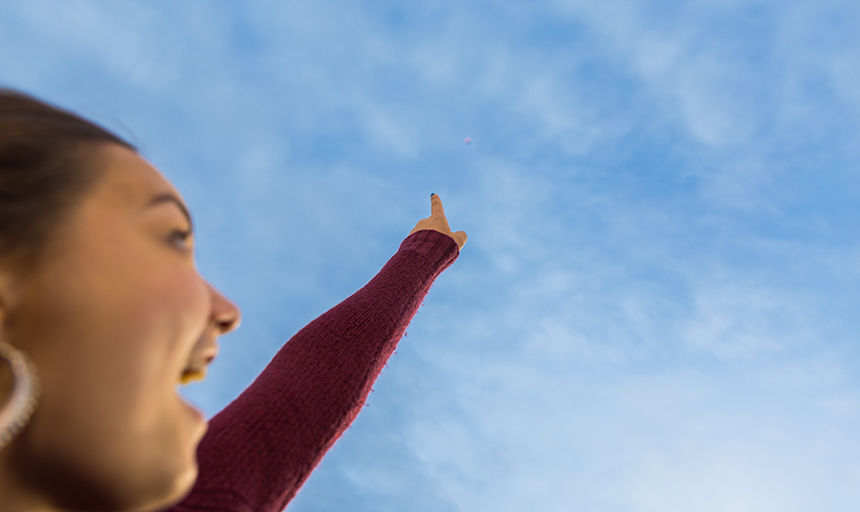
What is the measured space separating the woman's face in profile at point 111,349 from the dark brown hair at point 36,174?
0.02m

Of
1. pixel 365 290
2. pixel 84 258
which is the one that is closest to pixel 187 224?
pixel 84 258

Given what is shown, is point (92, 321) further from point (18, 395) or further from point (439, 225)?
point (439, 225)

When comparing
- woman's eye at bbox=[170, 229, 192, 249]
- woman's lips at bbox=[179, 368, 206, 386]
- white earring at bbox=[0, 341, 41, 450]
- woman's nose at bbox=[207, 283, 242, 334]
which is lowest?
white earring at bbox=[0, 341, 41, 450]

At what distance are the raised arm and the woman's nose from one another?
34cm

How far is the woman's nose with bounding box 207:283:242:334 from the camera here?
778 millimetres

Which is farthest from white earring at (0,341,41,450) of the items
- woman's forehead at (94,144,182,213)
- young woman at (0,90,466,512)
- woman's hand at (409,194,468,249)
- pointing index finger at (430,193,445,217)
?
pointing index finger at (430,193,445,217)

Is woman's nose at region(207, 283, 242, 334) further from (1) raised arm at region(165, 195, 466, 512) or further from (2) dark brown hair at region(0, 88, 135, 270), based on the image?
(1) raised arm at region(165, 195, 466, 512)

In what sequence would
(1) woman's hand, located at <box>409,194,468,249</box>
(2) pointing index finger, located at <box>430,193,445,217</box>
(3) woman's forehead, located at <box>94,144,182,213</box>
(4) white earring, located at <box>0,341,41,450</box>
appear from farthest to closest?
(2) pointing index finger, located at <box>430,193,445,217</box> → (1) woman's hand, located at <box>409,194,468,249</box> → (3) woman's forehead, located at <box>94,144,182,213</box> → (4) white earring, located at <box>0,341,41,450</box>

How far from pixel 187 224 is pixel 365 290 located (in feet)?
2.32

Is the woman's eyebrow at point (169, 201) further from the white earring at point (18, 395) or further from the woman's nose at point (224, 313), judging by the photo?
the white earring at point (18, 395)

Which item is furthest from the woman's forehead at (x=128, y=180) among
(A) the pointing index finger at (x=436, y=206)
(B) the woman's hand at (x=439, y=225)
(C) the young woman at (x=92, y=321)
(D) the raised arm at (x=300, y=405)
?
(A) the pointing index finger at (x=436, y=206)

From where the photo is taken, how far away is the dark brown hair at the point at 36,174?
2.05 feet

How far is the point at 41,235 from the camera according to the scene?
629 mm

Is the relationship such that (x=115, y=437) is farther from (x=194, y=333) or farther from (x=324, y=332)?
(x=324, y=332)
